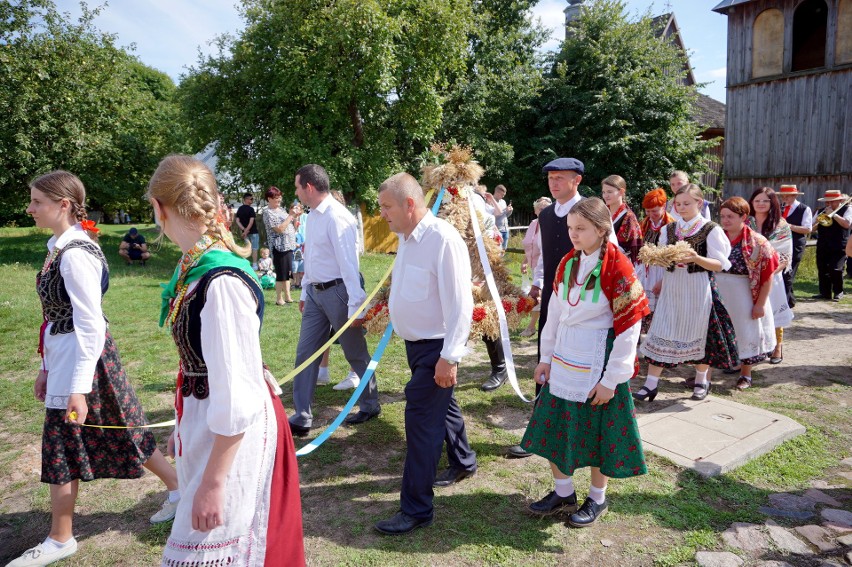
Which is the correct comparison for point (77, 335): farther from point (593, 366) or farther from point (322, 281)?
point (593, 366)

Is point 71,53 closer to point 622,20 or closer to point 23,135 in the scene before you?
point 23,135

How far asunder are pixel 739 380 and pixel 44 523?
20.9 feet

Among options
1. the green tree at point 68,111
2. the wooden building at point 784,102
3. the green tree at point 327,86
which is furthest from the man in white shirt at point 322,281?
the wooden building at point 784,102

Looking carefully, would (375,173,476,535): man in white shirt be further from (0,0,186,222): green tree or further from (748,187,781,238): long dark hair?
(0,0,186,222): green tree

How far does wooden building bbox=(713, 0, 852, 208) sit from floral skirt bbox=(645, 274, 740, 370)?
15740 millimetres

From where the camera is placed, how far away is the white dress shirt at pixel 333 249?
4875mm

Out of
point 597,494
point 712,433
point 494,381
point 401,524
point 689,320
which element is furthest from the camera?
point 494,381

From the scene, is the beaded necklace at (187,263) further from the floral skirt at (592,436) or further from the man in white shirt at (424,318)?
the floral skirt at (592,436)

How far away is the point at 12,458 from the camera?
15.2ft

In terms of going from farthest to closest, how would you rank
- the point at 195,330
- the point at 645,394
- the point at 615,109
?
the point at 615,109
the point at 645,394
the point at 195,330

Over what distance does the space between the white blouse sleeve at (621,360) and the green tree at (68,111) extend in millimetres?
18350

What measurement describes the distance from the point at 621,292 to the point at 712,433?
232cm

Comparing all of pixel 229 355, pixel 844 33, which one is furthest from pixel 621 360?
pixel 844 33

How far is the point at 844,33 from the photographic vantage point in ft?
55.6
